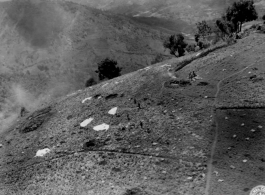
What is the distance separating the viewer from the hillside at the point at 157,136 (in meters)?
23.4

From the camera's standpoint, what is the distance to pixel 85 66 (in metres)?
110

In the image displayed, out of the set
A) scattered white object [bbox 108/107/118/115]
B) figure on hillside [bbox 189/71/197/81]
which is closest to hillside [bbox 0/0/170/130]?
scattered white object [bbox 108/107/118/115]

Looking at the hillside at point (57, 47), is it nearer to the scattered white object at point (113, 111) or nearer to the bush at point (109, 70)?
the bush at point (109, 70)

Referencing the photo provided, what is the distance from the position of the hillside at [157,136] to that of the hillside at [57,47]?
4493cm

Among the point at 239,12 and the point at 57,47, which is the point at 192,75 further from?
the point at 57,47

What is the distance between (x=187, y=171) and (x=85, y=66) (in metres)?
90.2

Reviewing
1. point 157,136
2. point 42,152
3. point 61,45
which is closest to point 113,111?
point 157,136

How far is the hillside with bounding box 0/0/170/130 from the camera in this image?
93312mm

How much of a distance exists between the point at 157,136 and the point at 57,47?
99.2 m

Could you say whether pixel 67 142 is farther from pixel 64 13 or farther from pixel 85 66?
pixel 64 13

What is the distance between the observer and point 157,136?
29094 mm

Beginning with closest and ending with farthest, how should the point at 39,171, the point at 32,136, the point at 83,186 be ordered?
the point at 83,186 < the point at 39,171 < the point at 32,136

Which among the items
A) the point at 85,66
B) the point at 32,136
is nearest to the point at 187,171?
the point at 32,136

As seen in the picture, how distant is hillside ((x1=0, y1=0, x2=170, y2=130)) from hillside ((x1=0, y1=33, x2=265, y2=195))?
44929 mm
